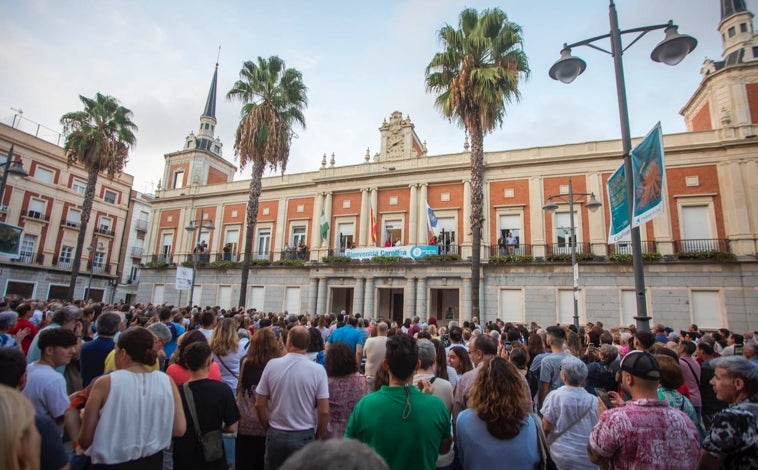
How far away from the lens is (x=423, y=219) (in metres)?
22.5

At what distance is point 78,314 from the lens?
5082mm

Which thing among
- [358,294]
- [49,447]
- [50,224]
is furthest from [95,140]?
[49,447]

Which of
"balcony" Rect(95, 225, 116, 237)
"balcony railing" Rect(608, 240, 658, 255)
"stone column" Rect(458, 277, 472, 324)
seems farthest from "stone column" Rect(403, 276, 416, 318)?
"balcony" Rect(95, 225, 116, 237)

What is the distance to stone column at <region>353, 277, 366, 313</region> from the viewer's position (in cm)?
2216

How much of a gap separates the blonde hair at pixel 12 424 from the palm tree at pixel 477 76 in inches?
572

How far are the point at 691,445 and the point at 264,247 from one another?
1058 inches

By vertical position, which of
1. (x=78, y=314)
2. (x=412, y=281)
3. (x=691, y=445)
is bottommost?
(x=691, y=445)

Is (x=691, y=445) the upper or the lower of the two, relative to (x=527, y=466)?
upper

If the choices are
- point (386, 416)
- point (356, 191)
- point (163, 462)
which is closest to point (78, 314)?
point (163, 462)

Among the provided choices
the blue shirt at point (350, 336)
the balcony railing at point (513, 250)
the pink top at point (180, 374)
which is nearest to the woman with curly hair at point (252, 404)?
the pink top at point (180, 374)

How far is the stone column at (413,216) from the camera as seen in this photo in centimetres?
2275

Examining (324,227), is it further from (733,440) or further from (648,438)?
(733,440)

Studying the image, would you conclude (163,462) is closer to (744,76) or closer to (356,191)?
(356,191)

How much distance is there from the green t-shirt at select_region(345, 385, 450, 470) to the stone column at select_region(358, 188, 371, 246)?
21429 mm
